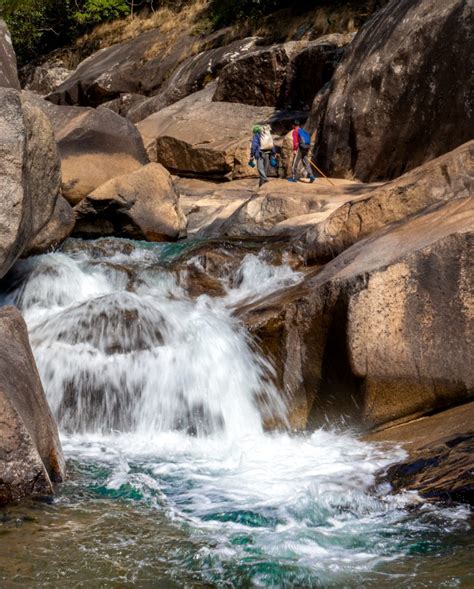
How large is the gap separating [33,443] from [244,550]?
1.56m

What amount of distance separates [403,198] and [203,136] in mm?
12864

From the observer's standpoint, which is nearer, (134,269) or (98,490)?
(98,490)

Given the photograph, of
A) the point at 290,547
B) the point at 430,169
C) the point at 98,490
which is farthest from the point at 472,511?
the point at 430,169

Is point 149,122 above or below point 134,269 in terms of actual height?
above

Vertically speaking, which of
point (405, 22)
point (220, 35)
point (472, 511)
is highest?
point (220, 35)

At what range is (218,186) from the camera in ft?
65.6

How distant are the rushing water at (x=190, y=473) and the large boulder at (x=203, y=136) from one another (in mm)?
9923

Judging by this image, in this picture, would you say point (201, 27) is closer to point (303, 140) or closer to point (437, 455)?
point (303, 140)

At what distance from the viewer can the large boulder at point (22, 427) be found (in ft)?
16.9

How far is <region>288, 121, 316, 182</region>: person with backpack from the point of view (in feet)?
57.2

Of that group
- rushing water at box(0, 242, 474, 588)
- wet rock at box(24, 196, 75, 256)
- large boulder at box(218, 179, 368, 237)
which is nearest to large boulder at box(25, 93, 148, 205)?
large boulder at box(218, 179, 368, 237)

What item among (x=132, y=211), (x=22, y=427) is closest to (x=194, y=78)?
(x=132, y=211)

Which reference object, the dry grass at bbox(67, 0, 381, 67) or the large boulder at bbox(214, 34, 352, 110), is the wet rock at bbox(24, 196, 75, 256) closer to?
the large boulder at bbox(214, 34, 352, 110)

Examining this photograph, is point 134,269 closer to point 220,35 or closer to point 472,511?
point 472,511
